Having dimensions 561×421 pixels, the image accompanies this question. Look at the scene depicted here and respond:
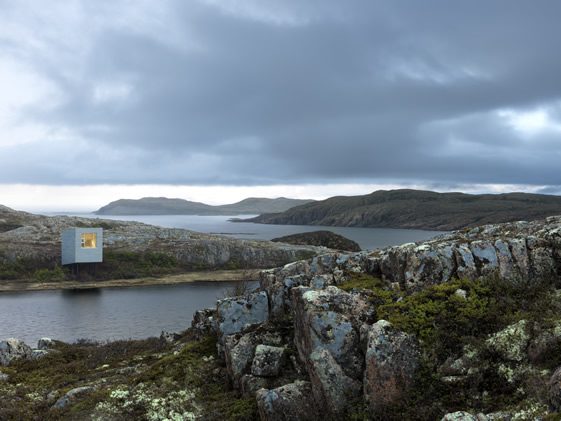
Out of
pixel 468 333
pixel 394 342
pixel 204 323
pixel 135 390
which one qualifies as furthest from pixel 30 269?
pixel 468 333

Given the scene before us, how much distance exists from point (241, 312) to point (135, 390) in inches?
249

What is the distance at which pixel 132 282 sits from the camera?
113188 millimetres

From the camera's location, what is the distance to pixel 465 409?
14.8 metres

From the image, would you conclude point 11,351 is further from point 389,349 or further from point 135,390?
point 389,349

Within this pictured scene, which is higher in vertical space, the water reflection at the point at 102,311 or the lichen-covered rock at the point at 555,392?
the lichen-covered rock at the point at 555,392

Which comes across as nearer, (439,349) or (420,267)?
(439,349)

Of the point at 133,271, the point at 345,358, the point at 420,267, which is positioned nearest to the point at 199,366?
the point at 345,358

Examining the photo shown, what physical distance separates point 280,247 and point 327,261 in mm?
129393

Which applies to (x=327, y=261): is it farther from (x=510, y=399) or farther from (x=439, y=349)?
(x=510, y=399)

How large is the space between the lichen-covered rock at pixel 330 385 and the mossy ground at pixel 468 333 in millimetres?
741

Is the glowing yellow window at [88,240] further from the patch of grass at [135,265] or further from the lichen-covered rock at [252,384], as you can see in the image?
the lichen-covered rock at [252,384]

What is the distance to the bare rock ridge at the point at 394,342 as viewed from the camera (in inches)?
610

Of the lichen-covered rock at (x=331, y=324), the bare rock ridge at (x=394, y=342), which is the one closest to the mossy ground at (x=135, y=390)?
the bare rock ridge at (x=394, y=342)

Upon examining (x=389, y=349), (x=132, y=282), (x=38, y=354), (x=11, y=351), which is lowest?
(x=132, y=282)
